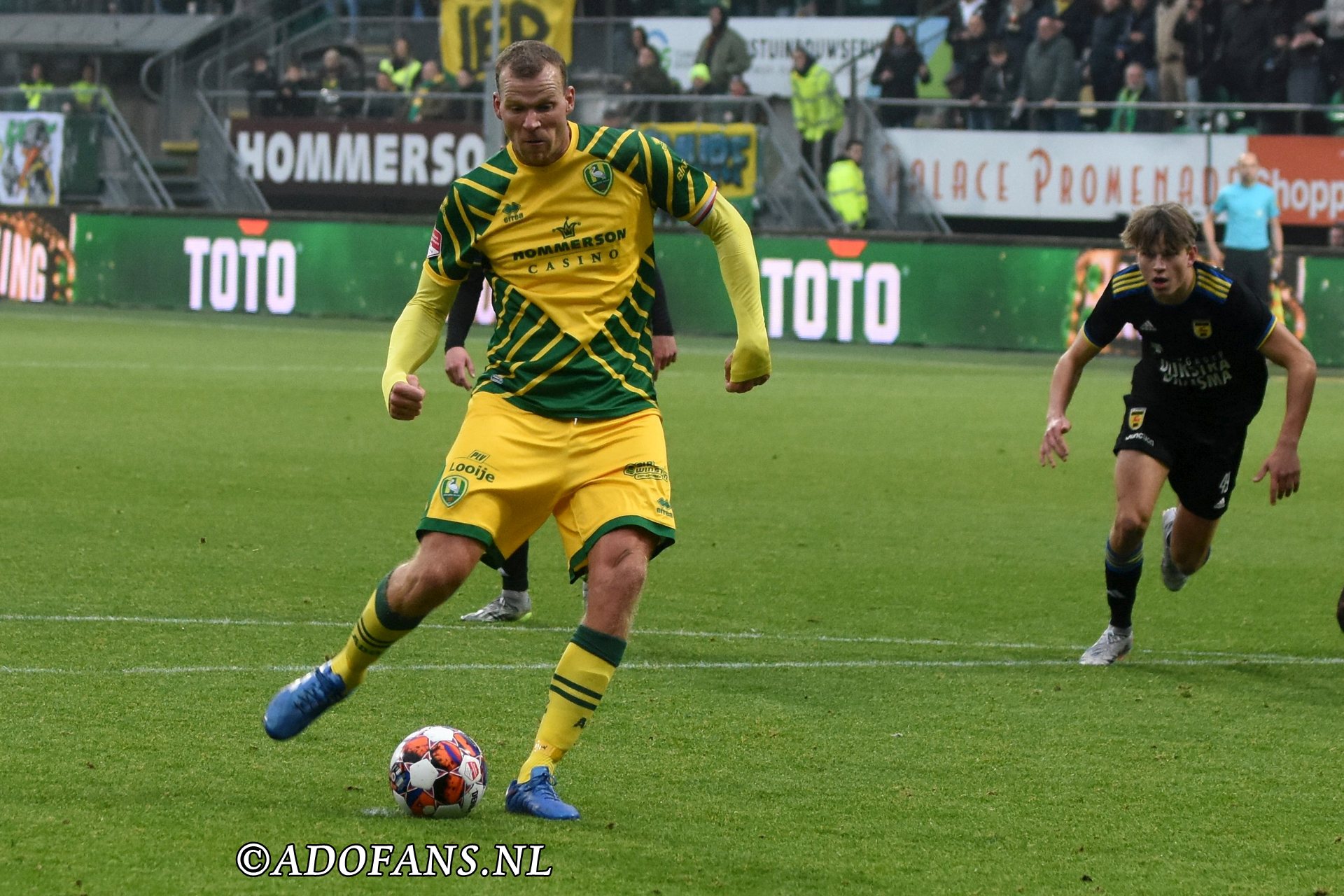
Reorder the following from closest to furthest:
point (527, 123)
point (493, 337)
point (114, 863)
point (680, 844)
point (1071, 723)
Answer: point (114, 863) < point (680, 844) < point (527, 123) < point (493, 337) < point (1071, 723)

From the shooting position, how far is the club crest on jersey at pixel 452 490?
527cm

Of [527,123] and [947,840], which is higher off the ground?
[527,123]

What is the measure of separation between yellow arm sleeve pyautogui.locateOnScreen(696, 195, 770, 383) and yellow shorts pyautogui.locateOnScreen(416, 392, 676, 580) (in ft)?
1.05

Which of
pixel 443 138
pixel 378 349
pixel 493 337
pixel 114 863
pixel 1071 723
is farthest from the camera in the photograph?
pixel 443 138

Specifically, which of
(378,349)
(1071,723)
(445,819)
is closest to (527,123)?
(445,819)

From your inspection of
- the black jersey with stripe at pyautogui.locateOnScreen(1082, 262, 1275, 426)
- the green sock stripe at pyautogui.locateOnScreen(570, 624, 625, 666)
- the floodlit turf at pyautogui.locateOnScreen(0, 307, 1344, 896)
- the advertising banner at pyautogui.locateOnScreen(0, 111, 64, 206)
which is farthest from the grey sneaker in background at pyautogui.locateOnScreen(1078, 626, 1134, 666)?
the advertising banner at pyautogui.locateOnScreen(0, 111, 64, 206)

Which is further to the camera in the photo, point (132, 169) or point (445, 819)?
point (132, 169)

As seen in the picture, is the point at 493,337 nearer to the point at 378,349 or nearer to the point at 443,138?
the point at 378,349

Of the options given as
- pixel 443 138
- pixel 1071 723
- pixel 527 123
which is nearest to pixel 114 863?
pixel 527 123

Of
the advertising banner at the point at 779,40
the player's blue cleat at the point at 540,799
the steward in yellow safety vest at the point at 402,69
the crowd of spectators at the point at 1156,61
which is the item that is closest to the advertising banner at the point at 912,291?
the crowd of spectators at the point at 1156,61

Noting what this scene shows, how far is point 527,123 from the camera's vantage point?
17.3 feet

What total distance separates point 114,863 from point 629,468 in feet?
5.27

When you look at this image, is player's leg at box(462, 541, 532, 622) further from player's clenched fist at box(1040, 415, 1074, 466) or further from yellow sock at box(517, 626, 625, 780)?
yellow sock at box(517, 626, 625, 780)

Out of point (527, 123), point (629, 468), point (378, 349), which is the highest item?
point (527, 123)
